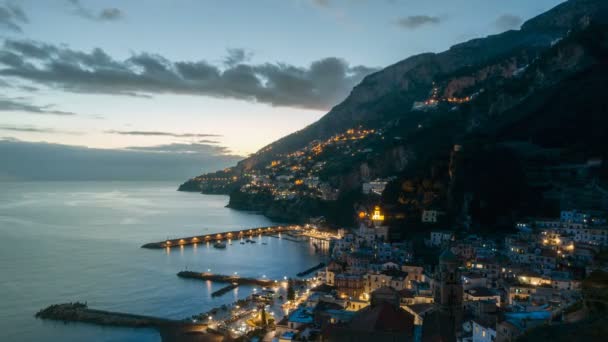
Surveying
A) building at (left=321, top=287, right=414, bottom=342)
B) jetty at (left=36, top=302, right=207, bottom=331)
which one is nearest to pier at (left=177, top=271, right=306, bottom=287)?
jetty at (left=36, top=302, right=207, bottom=331)

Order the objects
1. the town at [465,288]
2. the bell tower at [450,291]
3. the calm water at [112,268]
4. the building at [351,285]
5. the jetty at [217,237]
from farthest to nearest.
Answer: the jetty at [217,237] < the building at [351,285] < the calm water at [112,268] < the bell tower at [450,291] < the town at [465,288]

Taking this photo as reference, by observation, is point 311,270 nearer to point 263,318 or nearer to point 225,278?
point 225,278

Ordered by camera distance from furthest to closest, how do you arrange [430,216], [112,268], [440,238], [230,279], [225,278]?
[430,216] → [112,268] → [225,278] → [230,279] → [440,238]

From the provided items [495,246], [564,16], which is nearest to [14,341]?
[495,246]

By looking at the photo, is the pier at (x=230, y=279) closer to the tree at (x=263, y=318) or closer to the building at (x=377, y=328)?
the tree at (x=263, y=318)

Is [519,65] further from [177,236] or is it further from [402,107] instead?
[177,236]

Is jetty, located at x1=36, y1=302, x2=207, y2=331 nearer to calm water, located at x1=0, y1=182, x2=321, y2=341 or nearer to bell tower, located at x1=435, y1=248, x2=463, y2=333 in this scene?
calm water, located at x1=0, y1=182, x2=321, y2=341

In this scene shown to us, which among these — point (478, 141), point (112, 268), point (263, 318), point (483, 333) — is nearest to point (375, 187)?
point (478, 141)

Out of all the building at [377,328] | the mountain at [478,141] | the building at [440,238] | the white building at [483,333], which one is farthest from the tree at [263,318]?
the mountain at [478,141]
